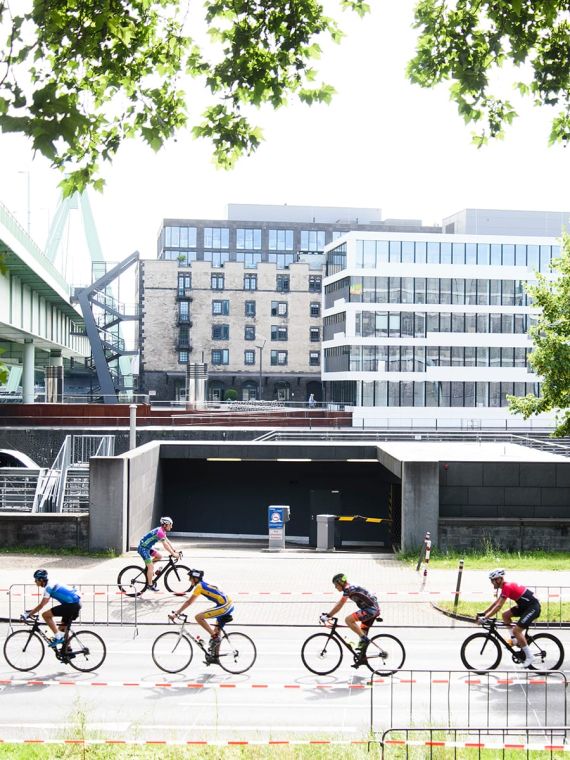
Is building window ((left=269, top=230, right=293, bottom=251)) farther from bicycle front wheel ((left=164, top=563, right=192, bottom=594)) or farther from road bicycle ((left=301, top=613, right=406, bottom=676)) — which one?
road bicycle ((left=301, top=613, right=406, bottom=676))

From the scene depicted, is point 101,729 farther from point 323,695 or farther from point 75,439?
point 75,439

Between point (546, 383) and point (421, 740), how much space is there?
1598cm

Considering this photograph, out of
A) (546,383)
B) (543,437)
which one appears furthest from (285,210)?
(546,383)

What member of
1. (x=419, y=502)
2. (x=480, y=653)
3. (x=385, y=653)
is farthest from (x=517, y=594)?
(x=419, y=502)

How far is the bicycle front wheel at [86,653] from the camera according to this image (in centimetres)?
1455

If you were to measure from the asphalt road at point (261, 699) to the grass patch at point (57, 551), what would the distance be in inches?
334

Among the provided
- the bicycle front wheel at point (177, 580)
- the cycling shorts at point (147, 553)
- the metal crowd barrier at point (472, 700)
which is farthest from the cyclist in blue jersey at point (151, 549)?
the metal crowd barrier at point (472, 700)

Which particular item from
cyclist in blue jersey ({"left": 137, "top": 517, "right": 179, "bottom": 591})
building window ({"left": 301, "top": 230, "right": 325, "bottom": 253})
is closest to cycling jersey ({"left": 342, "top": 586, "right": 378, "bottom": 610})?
cyclist in blue jersey ({"left": 137, "top": 517, "right": 179, "bottom": 591})

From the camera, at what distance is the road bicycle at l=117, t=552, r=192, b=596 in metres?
19.9

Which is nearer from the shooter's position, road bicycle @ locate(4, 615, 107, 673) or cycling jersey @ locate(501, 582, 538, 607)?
cycling jersey @ locate(501, 582, 538, 607)

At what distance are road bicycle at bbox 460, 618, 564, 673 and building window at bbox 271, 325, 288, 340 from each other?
291 ft

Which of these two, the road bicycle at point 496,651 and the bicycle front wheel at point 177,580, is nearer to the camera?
the road bicycle at point 496,651

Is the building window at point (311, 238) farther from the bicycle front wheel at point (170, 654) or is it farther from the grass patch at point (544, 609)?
the bicycle front wheel at point (170, 654)

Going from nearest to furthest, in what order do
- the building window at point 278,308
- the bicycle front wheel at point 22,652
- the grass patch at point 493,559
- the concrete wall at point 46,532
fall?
the bicycle front wheel at point 22,652
the grass patch at point 493,559
the concrete wall at point 46,532
the building window at point 278,308
